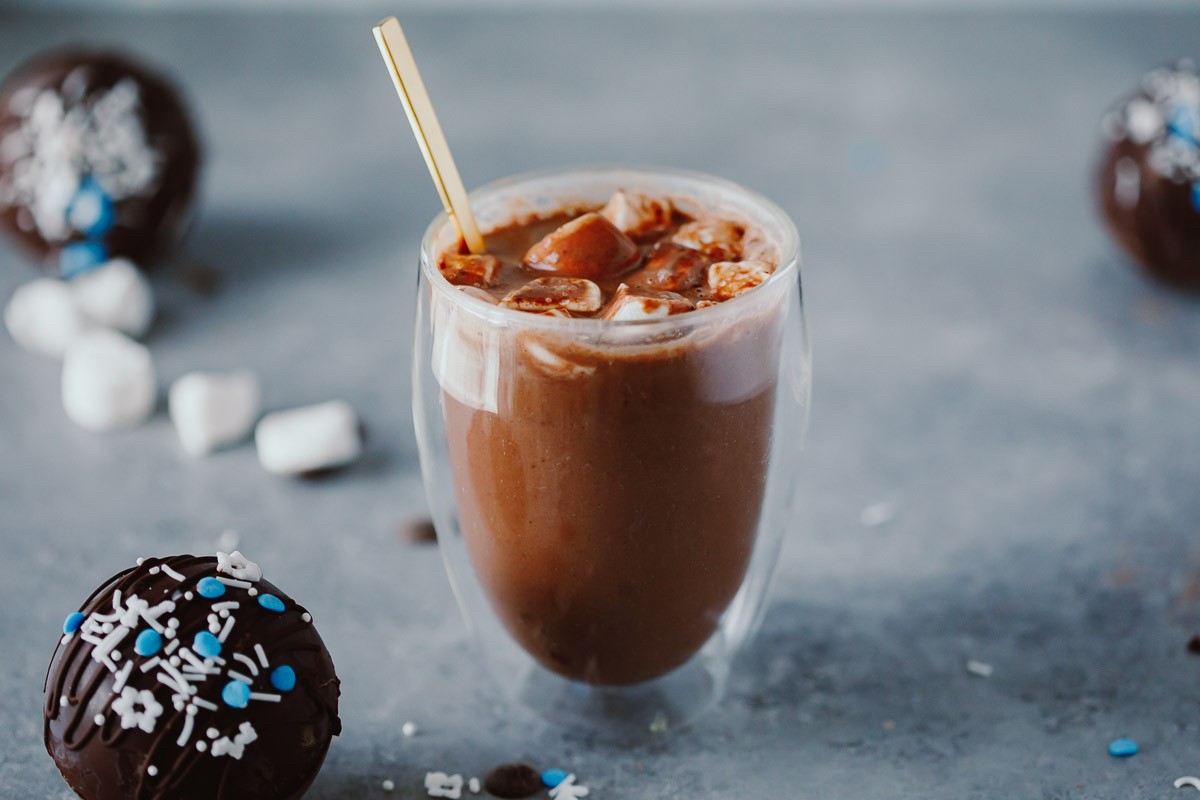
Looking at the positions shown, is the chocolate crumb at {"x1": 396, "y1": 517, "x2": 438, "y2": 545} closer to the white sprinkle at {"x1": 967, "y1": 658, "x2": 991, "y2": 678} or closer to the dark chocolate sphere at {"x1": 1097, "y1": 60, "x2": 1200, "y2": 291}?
the white sprinkle at {"x1": 967, "y1": 658, "x2": 991, "y2": 678}

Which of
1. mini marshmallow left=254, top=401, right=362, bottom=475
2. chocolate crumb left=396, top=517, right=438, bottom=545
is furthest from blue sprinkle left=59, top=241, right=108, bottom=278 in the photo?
chocolate crumb left=396, top=517, right=438, bottom=545

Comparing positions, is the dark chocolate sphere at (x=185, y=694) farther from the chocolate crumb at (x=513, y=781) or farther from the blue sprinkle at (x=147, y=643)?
the chocolate crumb at (x=513, y=781)

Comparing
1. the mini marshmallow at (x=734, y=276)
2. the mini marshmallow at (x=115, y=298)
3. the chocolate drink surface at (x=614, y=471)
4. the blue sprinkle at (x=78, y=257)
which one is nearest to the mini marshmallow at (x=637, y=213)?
the chocolate drink surface at (x=614, y=471)

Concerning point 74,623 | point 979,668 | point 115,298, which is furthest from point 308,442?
point 979,668

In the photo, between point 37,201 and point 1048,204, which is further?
point 1048,204

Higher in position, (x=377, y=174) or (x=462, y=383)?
(x=462, y=383)

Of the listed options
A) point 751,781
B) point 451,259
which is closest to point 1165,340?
point 751,781

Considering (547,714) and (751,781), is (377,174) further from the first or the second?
(751,781)
